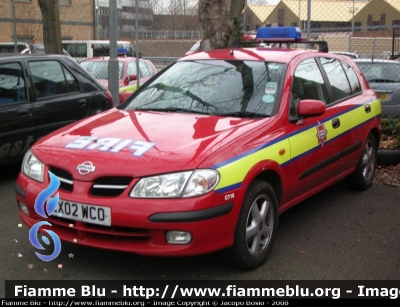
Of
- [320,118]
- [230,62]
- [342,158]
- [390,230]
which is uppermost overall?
[230,62]

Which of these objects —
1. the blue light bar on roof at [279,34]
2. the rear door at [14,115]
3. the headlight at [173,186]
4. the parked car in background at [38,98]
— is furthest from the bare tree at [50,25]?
the headlight at [173,186]

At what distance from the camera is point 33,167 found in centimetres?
401

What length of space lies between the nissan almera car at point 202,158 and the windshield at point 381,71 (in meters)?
5.08

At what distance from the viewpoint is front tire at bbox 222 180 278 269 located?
12.4ft

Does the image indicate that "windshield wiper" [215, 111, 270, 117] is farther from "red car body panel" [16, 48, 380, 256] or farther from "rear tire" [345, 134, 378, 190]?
"rear tire" [345, 134, 378, 190]

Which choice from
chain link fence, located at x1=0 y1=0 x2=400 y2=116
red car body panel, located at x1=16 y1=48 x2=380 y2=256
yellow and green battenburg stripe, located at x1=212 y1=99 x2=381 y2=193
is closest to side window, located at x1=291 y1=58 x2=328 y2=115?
red car body panel, located at x1=16 y1=48 x2=380 y2=256

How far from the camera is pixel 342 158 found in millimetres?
5414

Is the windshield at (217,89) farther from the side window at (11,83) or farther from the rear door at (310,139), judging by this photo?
the side window at (11,83)

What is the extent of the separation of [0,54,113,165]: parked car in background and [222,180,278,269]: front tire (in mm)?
3267

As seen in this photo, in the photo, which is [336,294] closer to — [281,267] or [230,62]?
[281,267]

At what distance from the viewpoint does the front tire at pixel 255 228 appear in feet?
12.4
